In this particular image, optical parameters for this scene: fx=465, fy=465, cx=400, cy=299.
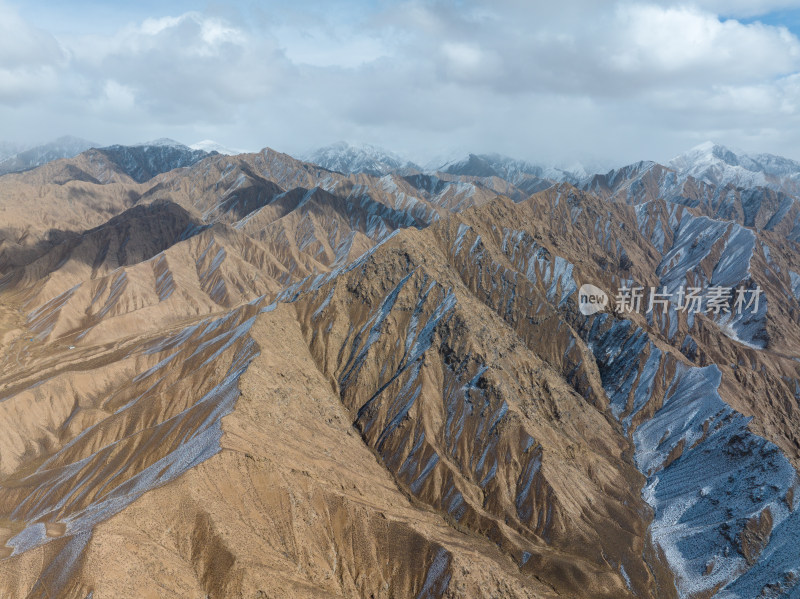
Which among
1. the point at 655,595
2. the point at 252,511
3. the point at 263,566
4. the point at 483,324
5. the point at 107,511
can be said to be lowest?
the point at 655,595

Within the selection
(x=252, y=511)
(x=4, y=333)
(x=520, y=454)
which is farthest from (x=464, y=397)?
(x=4, y=333)

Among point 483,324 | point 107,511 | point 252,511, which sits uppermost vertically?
point 483,324

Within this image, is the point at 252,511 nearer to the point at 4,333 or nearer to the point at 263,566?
the point at 263,566

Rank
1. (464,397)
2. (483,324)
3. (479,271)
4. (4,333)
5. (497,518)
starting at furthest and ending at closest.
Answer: (4,333), (479,271), (483,324), (464,397), (497,518)

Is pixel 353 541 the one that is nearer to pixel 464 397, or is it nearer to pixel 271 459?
pixel 271 459

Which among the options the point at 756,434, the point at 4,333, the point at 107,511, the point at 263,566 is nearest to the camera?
the point at 263,566

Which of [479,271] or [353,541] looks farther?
[479,271]

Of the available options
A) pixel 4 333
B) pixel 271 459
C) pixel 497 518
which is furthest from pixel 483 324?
pixel 4 333

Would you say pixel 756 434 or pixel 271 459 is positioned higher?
pixel 271 459

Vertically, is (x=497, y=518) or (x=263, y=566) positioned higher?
(x=263, y=566)
